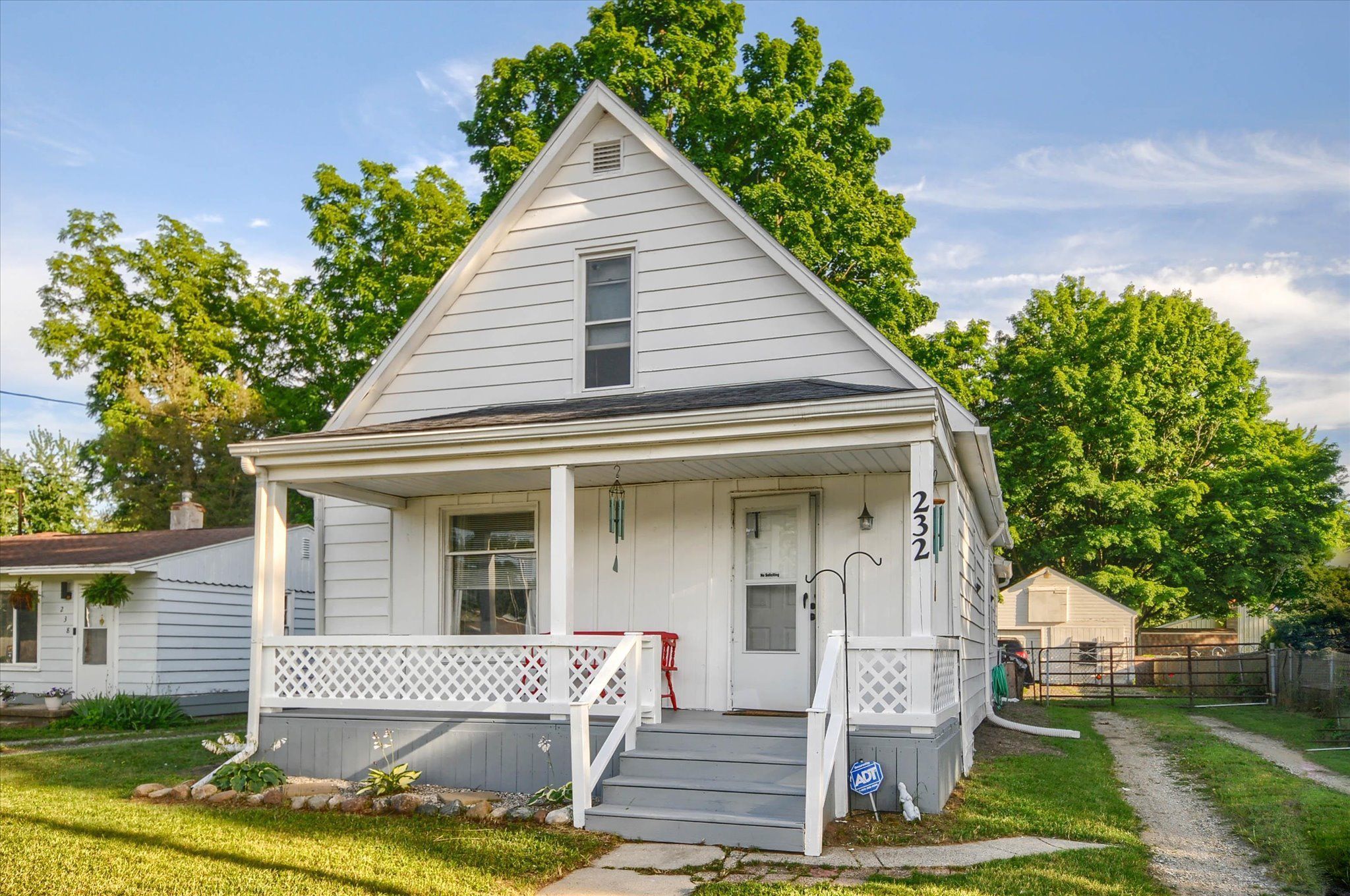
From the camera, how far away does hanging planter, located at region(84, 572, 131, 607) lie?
17.6m

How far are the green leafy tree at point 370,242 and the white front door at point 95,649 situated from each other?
770 centimetres

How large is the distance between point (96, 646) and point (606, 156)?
12.5 meters

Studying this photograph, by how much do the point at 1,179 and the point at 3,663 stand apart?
28.3 ft

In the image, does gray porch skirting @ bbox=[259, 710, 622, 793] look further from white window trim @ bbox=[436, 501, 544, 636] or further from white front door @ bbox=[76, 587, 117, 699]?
white front door @ bbox=[76, 587, 117, 699]

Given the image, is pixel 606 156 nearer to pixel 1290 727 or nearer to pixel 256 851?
pixel 256 851

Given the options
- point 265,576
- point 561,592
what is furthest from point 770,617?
point 265,576

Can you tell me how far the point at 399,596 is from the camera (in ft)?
41.4

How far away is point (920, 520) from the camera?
8672mm

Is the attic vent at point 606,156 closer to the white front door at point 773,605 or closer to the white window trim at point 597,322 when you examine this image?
the white window trim at point 597,322

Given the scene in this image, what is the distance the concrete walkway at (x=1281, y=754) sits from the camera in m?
10.6

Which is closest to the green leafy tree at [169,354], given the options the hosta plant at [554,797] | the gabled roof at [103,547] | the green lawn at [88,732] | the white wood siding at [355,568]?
the gabled roof at [103,547]

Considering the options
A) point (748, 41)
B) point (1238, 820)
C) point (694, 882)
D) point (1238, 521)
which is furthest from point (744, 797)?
point (1238, 521)

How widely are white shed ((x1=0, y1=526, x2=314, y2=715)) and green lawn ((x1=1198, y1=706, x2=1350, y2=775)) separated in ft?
54.4

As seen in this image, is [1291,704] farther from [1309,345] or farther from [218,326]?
[218,326]
